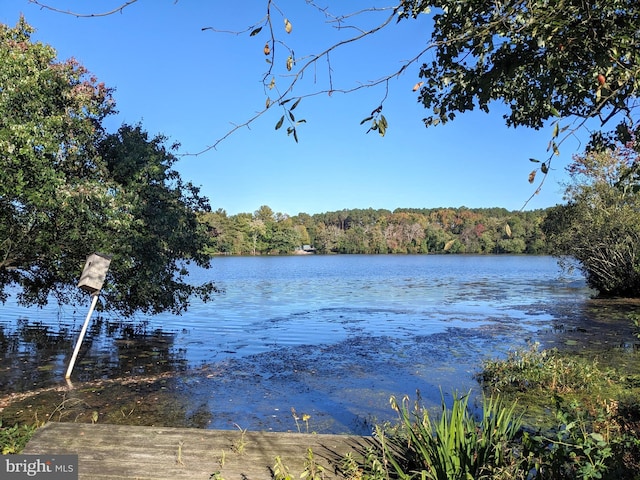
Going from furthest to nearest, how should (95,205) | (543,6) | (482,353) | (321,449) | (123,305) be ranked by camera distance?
1. (123,305)
2. (482,353)
3. (95,205)
4. (321,449)
5. (543,6)

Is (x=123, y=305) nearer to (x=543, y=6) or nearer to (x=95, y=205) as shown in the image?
(x=95, y=205)

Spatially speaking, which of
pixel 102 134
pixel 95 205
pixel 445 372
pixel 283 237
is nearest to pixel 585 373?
pixel 445 372

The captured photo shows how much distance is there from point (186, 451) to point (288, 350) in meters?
11.1

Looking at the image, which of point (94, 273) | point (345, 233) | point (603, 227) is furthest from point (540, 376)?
point (345, 233)

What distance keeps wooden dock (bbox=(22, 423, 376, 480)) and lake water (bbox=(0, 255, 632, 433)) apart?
1940 millimetres

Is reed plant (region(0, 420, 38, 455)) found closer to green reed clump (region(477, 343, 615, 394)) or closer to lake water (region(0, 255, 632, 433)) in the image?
lake water (region(0, 255, 632, 433))

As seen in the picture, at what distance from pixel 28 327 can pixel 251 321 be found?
8.38m

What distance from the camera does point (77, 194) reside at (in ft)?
37.4

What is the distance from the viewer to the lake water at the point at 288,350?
946 centimetres

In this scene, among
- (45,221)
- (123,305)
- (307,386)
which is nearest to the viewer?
(307,386)

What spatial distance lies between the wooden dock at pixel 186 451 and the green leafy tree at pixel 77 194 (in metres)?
8.02

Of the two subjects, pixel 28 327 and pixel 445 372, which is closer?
pixel 445 372

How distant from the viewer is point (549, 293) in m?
32.2

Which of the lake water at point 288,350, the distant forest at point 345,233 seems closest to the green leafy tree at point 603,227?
the lake water at point 288,350
